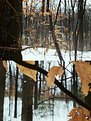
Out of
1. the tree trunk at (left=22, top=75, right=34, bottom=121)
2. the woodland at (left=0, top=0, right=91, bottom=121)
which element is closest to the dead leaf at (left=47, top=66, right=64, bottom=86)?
the woodland at (left=0, top=0, right=91, bottom=121)

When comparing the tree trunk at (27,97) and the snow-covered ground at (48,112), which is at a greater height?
the tree trunk at (27,97)

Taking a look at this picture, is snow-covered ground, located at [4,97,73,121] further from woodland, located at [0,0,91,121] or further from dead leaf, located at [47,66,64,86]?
dead leaf, located at [47,66,64,86]

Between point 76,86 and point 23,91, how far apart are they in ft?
0.46

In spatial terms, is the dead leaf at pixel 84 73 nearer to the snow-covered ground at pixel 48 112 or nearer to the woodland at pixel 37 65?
the woodland at pixel 37 65

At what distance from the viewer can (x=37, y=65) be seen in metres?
0.28

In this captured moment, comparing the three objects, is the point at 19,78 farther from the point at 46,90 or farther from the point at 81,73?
the point at 81,73

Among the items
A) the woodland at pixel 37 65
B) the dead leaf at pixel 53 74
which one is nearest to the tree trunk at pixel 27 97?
the woodland at pixel 37 65

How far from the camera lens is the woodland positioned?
0.22 meters

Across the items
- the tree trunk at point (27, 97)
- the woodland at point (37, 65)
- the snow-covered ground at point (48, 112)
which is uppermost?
the woodland at point (37, 65)

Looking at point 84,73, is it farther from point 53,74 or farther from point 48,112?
point 48,112

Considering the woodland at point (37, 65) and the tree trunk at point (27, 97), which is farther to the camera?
the tree trunk at point (27, 97)

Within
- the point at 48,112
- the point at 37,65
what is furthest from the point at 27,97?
the point at 37,65

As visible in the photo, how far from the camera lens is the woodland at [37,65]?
0.71 feet

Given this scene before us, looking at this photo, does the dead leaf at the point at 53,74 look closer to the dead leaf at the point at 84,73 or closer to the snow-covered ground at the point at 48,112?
the dead leaf at the point at 84,73
